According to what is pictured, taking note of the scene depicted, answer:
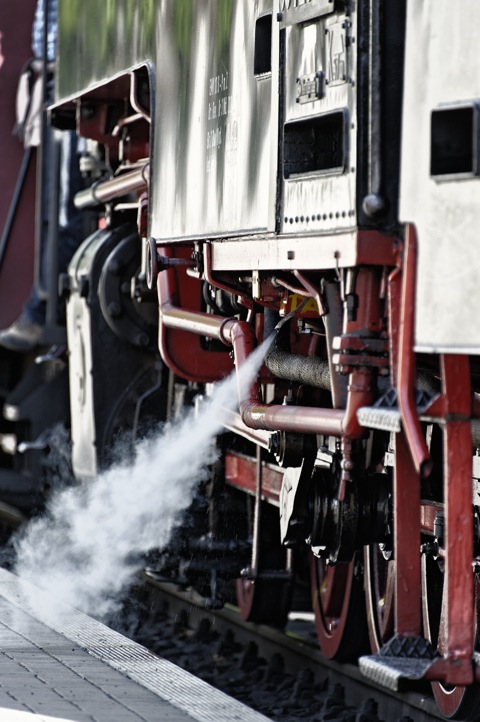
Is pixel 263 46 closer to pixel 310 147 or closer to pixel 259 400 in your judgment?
pixel 310 147

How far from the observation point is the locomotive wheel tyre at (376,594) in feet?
21.1

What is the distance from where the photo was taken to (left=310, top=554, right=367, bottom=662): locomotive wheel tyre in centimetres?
688

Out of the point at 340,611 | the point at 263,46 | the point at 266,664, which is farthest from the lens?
the point at 266,664

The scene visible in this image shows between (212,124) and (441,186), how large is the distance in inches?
70.5

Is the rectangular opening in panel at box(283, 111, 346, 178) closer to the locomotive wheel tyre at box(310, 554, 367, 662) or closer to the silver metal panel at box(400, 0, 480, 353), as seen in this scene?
the silver metal panel at box(400, 0, 480, 353)

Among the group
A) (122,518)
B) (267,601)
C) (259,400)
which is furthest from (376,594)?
(122,518)

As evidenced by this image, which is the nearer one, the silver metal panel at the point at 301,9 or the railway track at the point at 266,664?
the silver metal panel at the point at 301,9

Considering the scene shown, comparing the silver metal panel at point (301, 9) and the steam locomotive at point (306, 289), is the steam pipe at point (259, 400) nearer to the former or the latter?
the steam locomotive at point (306, 289)

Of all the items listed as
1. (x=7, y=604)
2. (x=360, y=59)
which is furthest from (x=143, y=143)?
(x=360, y=59)

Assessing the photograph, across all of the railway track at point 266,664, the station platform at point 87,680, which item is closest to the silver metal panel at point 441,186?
the station platform at point 87,680

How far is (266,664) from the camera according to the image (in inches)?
298

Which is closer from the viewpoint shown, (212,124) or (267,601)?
(212,124)

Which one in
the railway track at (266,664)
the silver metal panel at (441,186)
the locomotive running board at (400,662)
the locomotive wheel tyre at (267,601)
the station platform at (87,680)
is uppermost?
the silver metal panel at (441,186)

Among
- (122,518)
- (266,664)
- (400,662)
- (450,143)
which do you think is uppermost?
(450,143)
